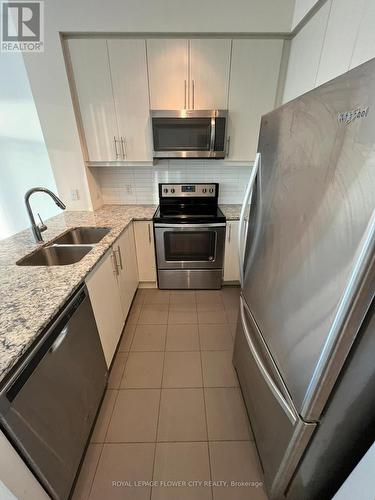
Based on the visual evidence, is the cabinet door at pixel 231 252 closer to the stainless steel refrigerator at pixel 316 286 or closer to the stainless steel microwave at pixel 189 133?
the stainless steel microwave at pixel 189 133

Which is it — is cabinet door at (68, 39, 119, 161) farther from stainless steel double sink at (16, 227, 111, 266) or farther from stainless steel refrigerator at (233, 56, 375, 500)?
stainless steel refrigerator at (233, 56, 375, 500)

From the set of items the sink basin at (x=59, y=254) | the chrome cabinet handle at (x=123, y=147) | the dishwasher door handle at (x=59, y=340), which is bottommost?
the dishwasher door handle at (x=59, y=340)

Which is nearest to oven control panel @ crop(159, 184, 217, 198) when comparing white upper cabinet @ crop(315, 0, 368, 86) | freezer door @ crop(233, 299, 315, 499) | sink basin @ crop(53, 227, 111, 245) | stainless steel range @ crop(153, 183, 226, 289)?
stainless steel range @ crop(153, 183, 226, 289)

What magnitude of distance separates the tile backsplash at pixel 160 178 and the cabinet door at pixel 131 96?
14.0 inches

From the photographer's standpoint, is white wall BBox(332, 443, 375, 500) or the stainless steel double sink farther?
the stainless steel double sink

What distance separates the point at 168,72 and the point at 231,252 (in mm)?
1796

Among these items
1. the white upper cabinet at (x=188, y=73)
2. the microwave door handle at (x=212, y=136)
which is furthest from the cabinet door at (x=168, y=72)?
the microwave door handle at (x=212, y=136)

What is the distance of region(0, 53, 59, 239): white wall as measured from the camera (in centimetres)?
213

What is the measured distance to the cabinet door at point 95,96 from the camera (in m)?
1.85

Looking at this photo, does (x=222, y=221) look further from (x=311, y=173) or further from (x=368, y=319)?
(x=368, y=319)

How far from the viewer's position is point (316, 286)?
2.14 ft

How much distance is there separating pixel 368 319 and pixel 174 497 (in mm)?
1251

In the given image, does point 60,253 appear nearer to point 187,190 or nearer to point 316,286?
point 187,190

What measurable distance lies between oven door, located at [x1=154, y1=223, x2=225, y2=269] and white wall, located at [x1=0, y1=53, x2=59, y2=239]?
147cm
